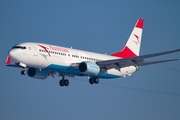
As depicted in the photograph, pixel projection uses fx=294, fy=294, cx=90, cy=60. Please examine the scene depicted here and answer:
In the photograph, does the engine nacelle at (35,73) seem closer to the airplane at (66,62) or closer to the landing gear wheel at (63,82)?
the airplane at (66,62)

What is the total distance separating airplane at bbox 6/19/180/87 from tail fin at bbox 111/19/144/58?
14.4ft

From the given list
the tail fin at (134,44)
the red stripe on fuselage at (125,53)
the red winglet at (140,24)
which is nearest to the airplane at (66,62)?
the red stripe on fuselage at (125,53)

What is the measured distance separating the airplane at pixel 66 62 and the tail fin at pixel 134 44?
440cm

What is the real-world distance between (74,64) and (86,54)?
426 cm

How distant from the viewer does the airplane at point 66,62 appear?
42688 mm

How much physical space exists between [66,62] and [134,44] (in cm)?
2079

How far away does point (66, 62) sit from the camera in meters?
45.9

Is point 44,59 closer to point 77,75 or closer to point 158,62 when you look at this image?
point 77,75

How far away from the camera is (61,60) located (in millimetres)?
45344

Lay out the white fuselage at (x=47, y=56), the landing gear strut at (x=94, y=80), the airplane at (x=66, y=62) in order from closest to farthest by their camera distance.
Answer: the white fuselage at (x=47, y=56), the airplane at (x=66, y=62), the landing gear strut at (x=94, y=80)

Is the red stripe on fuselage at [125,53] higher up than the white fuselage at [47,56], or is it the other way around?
the red stripe on fuselage at [125,53]

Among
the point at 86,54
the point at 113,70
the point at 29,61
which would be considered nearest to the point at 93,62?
the point at 86,54

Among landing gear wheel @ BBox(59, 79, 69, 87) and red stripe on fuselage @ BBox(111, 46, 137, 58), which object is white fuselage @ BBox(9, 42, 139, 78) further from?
red stripe on fuselage @ BBox(111, 46, 137, 58)

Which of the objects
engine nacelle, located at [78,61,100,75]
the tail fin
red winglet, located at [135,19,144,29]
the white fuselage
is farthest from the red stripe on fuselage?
engine nacelle, located at [78,61,100,75]
